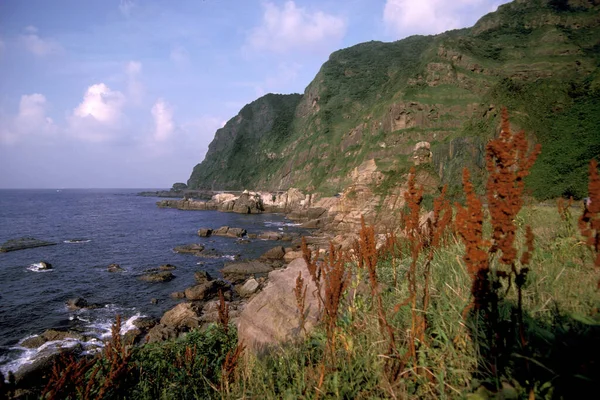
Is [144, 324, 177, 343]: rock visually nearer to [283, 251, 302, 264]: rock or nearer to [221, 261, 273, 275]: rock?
[221, 261, 273, 275]: rock

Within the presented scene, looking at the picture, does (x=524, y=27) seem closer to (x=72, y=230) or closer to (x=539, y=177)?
(x=539, y=177)

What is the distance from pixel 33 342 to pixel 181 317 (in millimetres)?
6606

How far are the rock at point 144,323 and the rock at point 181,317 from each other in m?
0.46

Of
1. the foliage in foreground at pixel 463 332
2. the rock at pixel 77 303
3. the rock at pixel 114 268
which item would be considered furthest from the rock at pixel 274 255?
the foliage in foreground at pixel 463 332

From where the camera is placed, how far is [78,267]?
26797mm

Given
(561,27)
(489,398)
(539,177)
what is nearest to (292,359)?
(489,398)

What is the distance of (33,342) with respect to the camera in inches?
546

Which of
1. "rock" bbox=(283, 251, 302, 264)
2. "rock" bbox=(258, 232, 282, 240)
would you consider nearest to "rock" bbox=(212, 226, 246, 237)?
"rock" bbox=(258, 232, 282, 240)

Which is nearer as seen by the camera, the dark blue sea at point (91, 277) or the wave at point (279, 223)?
the dark blue sea at point (91, 277)

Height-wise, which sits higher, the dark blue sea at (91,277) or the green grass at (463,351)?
the green grass at (463,351)

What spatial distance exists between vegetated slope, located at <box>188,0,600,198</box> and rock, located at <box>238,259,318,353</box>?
15129mm

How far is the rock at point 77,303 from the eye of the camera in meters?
18.1

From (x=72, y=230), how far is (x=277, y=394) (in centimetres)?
5795

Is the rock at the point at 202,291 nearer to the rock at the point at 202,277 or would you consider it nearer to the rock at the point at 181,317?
the rock at the point at 202,277
